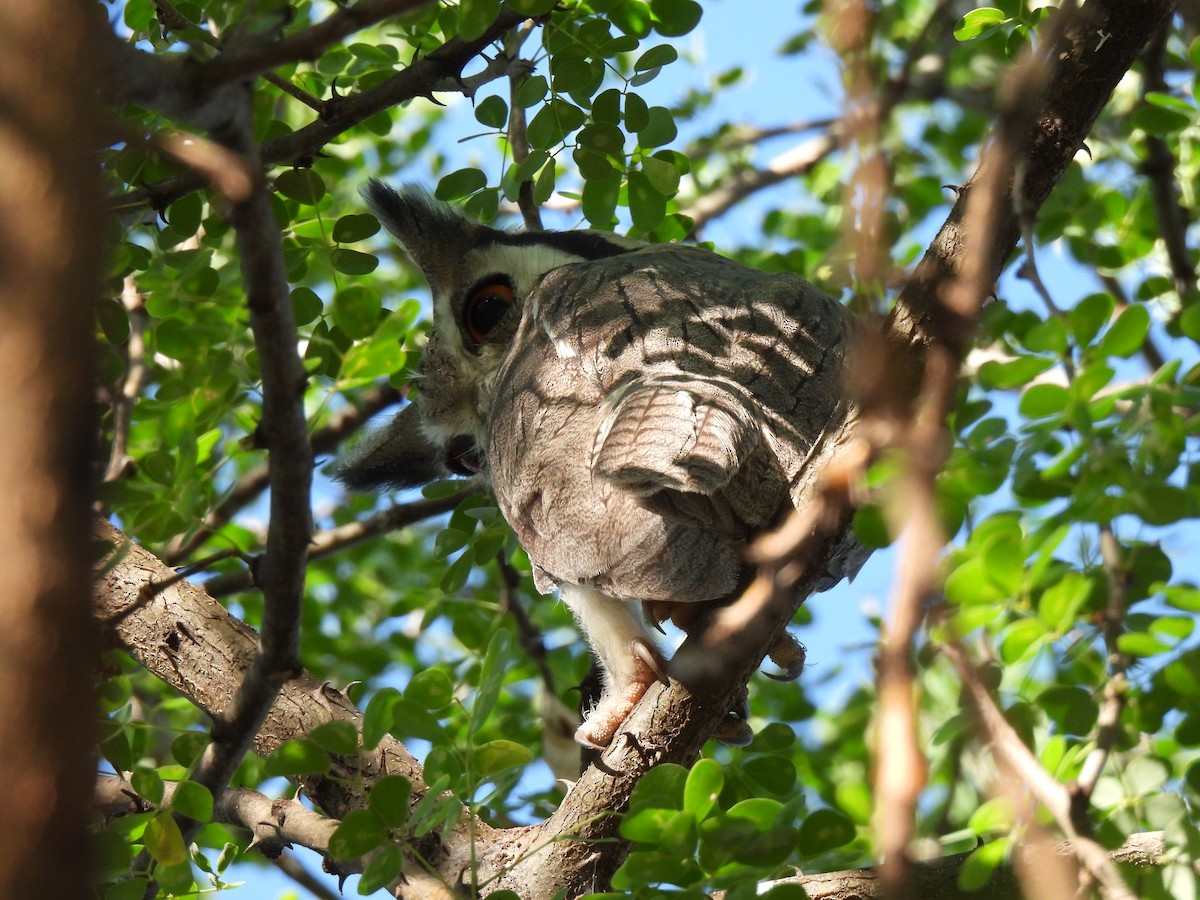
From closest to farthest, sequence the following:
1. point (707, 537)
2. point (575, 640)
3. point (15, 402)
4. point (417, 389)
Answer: point (15, 402), point (707, 537), point (417, 389), point (575, 640)

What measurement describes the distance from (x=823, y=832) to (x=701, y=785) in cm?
40

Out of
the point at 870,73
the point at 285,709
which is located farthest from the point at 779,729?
the point at 870,73

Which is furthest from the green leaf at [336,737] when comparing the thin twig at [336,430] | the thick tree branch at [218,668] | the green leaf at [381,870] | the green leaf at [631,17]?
the thin twig at [336,430]

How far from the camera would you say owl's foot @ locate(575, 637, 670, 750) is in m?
2.96

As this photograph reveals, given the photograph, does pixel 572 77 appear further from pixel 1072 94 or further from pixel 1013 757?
pixel 1013 757

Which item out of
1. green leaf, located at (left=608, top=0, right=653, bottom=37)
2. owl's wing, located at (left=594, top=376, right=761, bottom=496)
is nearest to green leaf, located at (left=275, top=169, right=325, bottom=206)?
green leaf, located at (left=608, top=0, right=653, bottom=37)

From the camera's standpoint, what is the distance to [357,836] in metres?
2.38

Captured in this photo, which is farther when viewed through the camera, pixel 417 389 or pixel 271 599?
pixel 417 389

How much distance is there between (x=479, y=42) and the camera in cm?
326

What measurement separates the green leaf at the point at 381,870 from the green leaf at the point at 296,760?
0.88 ft

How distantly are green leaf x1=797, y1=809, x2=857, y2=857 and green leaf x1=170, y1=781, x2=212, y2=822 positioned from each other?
124 centimetres

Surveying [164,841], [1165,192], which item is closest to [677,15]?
[1165,192]

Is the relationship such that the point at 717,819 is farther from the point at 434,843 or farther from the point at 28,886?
the point at 28,886

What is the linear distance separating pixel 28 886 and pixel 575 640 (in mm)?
3580
